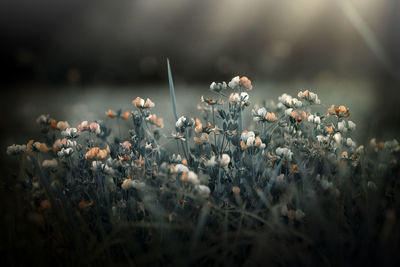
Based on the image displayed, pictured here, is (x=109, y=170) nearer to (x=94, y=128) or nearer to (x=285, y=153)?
(x=94, y=128)

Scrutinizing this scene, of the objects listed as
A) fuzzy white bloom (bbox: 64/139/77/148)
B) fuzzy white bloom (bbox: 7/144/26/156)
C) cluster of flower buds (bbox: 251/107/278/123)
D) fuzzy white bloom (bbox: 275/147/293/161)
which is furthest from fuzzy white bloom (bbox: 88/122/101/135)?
fuzzy white bloom (bbox: 275/147/293/161)

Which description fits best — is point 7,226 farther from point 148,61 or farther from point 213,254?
point 148,61

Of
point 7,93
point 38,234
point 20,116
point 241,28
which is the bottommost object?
point 38,234

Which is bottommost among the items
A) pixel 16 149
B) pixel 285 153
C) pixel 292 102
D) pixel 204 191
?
pixel 204 191

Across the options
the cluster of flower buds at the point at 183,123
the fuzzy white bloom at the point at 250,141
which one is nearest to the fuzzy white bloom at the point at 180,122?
the cluster of flower buds at the point at 183,123

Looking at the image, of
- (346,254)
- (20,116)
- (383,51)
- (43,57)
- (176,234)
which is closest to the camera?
(346,254)

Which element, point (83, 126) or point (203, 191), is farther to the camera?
point (83, 126)

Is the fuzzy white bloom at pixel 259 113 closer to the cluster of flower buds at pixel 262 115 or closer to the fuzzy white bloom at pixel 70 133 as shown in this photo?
the cluster of flower buds at pixel 262 115

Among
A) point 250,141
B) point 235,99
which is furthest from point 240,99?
point 250,141

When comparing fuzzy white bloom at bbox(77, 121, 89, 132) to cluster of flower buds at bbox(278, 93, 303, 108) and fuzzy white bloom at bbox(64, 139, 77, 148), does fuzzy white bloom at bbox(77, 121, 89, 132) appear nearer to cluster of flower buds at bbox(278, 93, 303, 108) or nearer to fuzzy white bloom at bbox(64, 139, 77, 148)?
fuzzy white bloom at bbox(64, 139, 77, 148)

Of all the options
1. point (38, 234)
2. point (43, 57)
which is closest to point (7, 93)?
point (43, 57)

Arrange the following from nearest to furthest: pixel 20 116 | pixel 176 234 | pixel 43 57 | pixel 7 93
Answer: pixel 176 234 < pixel 20 116 < pixel 7 93 < pixel 43 57
